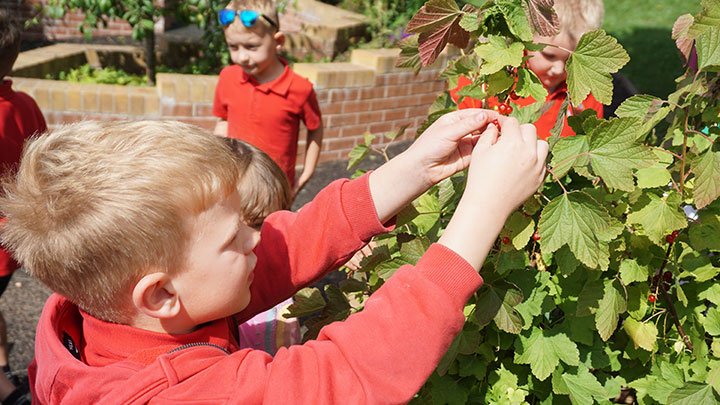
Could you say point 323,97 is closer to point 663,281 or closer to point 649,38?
point 663,281

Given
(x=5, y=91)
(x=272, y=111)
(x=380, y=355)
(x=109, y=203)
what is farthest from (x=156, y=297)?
(x=272, y=111)

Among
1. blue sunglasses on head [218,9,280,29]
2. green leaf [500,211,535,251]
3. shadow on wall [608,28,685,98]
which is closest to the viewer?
green leaf [500,211,535,251]

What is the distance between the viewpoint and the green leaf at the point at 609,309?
136cm

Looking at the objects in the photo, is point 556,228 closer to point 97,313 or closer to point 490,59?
point 490,59

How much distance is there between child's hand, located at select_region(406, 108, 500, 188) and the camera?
1.24 meters

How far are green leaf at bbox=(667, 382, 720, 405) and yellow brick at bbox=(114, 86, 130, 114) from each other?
14.9ft

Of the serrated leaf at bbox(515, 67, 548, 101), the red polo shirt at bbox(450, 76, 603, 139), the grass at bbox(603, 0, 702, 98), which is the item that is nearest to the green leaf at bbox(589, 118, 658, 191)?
the serrated leaf at bbox(515, 67, 548, 101)

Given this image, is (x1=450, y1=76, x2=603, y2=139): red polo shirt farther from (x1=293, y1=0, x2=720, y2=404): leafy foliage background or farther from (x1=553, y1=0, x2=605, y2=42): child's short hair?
(x1=293, y1=0, x2=720, y2=404): leafy foliage background

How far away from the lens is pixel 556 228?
122 cm

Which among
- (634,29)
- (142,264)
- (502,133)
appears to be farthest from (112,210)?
(634,29)

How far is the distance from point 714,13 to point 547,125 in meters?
1.24

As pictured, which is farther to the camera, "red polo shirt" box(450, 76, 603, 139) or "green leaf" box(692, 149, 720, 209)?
"red polo shirt" box(450, 76, 603, 139)

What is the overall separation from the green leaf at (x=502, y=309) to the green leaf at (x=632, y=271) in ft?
0.80

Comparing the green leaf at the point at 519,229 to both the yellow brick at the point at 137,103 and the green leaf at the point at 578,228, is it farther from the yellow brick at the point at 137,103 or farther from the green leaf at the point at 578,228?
the yellow brick at the point at 137,103
